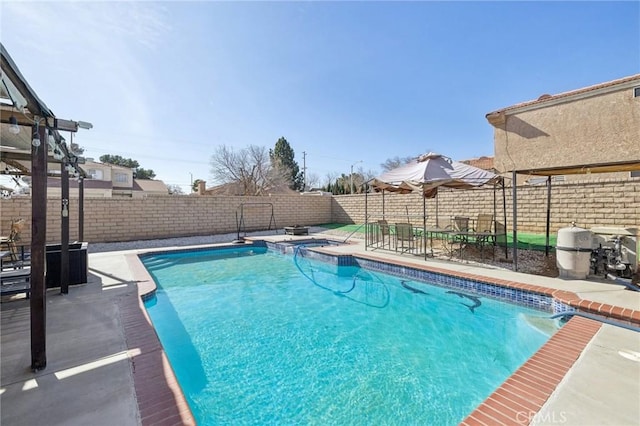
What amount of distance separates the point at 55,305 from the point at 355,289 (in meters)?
4.94

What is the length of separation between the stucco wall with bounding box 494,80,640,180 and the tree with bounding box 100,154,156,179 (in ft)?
129

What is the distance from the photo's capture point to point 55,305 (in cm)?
389

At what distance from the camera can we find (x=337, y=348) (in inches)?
140

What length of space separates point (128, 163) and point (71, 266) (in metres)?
39.1

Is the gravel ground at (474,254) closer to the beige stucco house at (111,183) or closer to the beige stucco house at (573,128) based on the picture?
the beige stucco house at (573,128)

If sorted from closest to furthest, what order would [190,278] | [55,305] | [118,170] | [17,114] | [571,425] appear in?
[571,425] → [17,114] → [55,305] → [190,278] → [118,170]

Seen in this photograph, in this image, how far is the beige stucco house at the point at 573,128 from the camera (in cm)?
1151

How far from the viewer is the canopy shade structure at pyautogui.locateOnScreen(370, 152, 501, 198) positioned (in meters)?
6.66

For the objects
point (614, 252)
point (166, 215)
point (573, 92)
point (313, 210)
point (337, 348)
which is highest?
point (573, 92)

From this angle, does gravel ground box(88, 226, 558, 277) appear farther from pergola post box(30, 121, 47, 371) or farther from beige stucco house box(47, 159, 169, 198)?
beige stucco house box(47, 159, 169, 198)

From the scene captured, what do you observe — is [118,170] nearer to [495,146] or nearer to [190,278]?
[190,278]

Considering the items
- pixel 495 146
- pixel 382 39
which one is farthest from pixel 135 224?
pixel 495 146

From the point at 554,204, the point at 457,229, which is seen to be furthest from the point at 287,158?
the point at 554,204

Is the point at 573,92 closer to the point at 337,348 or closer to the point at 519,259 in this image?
the point at 519,259
